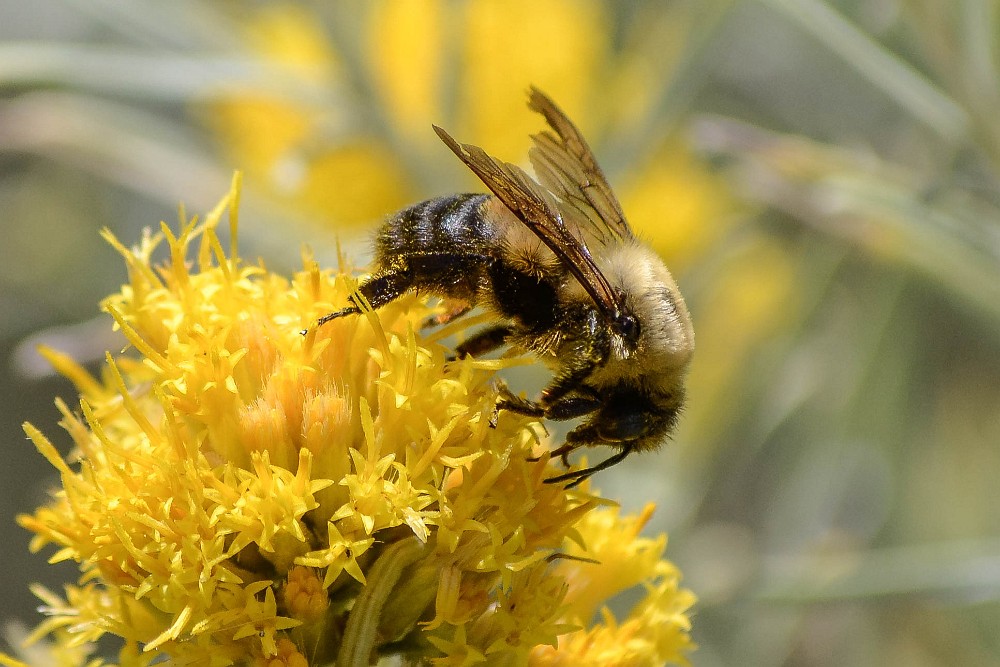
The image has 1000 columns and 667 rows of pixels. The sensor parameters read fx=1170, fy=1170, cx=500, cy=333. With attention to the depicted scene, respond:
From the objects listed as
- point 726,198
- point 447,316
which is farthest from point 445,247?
point 726,198

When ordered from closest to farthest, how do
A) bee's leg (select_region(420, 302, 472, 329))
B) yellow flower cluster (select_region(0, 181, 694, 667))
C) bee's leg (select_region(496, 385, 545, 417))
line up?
yellow flower cluster (select_region(0, 181, 694, 667)) < bee's leg (select_region(496, 385, 545, 417)) < bee's leg (select_region(420, 302, 472, 329))

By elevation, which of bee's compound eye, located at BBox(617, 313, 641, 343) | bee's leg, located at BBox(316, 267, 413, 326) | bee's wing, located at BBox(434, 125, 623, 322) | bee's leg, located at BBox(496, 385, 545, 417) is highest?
bee's wing, located at BBox(434, 125, 623, 322)

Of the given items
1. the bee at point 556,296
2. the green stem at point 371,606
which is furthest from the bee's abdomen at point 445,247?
the green stem at point 371,606

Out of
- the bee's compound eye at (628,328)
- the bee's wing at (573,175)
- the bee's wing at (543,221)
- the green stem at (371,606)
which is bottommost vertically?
the green stem at (371,606)

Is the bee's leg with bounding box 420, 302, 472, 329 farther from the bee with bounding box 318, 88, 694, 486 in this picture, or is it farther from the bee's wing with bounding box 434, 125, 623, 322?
the bee's wing with bounding box 434, 125, 623, 322

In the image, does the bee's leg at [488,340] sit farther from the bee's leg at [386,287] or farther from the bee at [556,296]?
the bee's leg at [386,287]

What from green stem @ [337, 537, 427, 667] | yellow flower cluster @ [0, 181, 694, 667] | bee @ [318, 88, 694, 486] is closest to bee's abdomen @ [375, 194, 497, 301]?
bee @ [318, 88, 694, 486]
